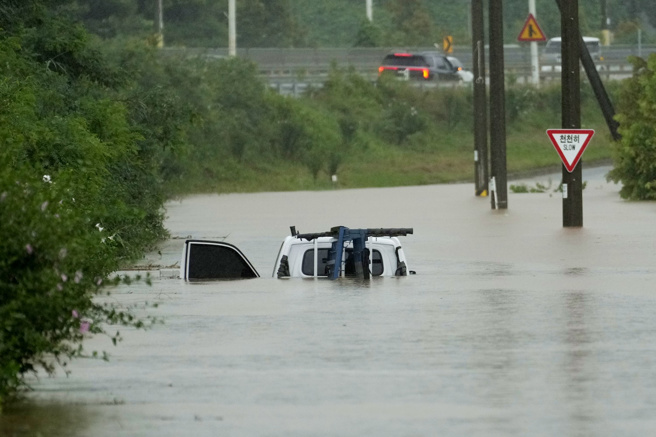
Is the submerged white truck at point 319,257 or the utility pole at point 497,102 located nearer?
the submerged white truck at point 319,257

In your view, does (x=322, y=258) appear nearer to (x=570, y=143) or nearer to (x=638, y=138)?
(x=570, y=143)

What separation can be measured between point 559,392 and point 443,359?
6.32 ft

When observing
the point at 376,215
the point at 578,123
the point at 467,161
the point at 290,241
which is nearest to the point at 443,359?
the point at 290,241

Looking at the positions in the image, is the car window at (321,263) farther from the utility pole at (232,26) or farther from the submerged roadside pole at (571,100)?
the utility pole at (232,26)

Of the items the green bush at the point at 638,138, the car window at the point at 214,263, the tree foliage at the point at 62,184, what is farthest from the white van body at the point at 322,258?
the green bush at the point at 638,138

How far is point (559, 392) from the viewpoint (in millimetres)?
10914

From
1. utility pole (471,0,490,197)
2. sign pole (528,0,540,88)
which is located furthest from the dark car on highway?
utility pole (471,0,490,197)

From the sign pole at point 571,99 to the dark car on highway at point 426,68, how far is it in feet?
144

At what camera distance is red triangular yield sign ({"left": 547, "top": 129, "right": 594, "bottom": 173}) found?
30.8 metres

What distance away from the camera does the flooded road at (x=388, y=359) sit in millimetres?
9969

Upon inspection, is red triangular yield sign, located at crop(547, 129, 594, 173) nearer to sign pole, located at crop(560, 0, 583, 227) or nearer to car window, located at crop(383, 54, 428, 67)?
sign pole, located at crop(560, 0, 583, 227)

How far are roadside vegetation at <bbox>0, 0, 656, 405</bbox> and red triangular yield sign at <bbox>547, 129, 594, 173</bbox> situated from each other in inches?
278

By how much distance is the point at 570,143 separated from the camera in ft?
102

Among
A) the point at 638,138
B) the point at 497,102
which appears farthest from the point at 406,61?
the point at 497,102
